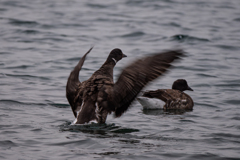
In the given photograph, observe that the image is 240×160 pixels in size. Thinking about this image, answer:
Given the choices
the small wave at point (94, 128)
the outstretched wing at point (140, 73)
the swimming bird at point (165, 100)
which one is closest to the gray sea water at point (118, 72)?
the small wave at point (94, 128)

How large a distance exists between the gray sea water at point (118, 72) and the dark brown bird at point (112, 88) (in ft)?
1.04

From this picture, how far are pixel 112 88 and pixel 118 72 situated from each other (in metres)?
5.50

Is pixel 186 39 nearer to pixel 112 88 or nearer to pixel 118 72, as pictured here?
pixel 118 72

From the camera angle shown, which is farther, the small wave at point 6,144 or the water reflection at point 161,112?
the water reflection at point 161,112

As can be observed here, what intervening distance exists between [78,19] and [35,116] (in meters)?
13.3

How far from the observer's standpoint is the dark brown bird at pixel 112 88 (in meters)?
7.02

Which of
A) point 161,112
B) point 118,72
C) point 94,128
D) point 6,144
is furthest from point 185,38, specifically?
point 6,144

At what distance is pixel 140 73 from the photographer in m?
7.02

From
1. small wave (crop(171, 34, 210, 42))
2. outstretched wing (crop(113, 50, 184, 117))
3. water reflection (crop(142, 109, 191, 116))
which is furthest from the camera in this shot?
small wave (crop(171, 34, 210, 42))

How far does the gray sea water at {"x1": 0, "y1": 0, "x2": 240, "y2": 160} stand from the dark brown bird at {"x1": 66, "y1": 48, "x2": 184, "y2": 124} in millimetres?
318

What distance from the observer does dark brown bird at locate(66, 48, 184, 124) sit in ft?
23.0

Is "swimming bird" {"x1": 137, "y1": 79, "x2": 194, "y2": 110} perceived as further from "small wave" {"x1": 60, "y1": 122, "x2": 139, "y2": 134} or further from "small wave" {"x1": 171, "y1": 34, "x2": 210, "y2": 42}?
"small wave" {"x1": 171, "y1": 34, "x2": 210, "y2": 42}

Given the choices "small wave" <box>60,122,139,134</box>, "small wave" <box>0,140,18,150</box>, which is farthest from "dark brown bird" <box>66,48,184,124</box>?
"small wave" <box>0,140,18,150</box>

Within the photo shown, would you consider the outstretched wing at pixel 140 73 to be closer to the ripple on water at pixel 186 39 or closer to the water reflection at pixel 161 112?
the water reflection at pixel 161 112
